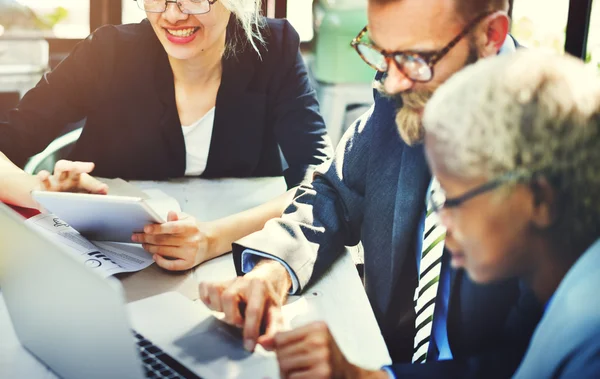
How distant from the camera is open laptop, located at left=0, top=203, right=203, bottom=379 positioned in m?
0.55

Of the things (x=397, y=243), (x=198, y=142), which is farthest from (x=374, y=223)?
(x=198, y=142)

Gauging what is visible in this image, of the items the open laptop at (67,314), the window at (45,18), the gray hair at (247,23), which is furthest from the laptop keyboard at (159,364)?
the window at (45,18)

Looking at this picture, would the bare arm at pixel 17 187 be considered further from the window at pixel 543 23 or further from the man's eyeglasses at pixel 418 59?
the window at pixel 543 23

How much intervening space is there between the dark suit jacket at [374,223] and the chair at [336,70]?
156 centimetres

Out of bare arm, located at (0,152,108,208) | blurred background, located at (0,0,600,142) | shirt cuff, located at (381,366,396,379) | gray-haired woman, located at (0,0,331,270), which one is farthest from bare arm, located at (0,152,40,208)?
shirt cuff, located at (381,366,396,379)

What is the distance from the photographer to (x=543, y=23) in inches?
36.1

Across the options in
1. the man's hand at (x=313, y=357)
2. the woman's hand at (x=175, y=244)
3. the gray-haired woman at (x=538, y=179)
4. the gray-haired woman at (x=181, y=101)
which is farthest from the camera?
the gray-haired woman at (x=181, y=101)

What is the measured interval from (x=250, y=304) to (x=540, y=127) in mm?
440

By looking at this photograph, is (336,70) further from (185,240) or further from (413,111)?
(413,111)

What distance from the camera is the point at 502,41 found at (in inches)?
28.4

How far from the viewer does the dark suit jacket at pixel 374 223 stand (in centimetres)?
92

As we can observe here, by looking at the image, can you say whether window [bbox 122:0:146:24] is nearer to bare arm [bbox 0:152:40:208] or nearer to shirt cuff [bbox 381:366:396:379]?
bare arm [bbox 0:152:40:208]

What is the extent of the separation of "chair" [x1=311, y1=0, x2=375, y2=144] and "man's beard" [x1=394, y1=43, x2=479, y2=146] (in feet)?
5.58

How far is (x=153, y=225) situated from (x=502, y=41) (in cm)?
61
